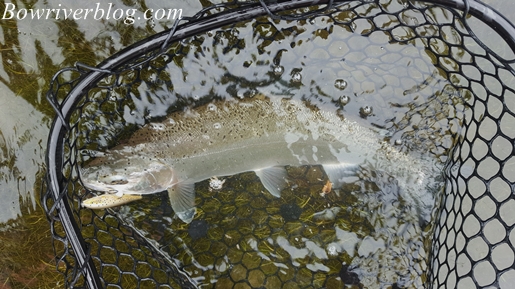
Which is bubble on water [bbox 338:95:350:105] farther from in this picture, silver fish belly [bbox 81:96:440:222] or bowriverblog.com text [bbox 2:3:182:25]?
bowriverblog.com text [bbox 2:3:182:25]

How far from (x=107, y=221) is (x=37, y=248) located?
0.67 metres

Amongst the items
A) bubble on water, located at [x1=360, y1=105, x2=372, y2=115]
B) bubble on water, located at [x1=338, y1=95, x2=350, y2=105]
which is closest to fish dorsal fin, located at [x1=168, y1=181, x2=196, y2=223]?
bubble on water, located at [x1=338, y1=95, x2=350, y2=105]

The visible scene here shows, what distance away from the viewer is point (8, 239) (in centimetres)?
294

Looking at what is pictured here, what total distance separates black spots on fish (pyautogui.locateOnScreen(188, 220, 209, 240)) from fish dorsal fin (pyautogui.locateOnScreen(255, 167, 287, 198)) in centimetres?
53

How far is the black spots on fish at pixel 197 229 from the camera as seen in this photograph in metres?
2.81

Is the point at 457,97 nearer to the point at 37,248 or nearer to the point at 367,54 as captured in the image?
the point at 367,54

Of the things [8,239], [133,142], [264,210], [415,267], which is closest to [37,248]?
[8,239]

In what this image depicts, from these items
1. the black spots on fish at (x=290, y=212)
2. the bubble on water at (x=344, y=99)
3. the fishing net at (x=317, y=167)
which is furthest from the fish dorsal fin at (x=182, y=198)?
the bubble on water at (x=344, y=99)

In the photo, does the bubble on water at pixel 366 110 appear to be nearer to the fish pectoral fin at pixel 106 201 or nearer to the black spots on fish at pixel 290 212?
the black spots on fish at pixel 290 212

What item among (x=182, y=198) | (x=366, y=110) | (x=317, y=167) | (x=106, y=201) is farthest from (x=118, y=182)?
(x=366, y=110)

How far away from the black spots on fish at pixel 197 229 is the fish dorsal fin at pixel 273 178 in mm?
534

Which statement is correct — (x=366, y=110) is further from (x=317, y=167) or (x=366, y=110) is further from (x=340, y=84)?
(x=317, y=167)

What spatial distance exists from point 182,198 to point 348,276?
1.30 metres

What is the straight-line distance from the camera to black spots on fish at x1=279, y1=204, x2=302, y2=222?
112 inches
